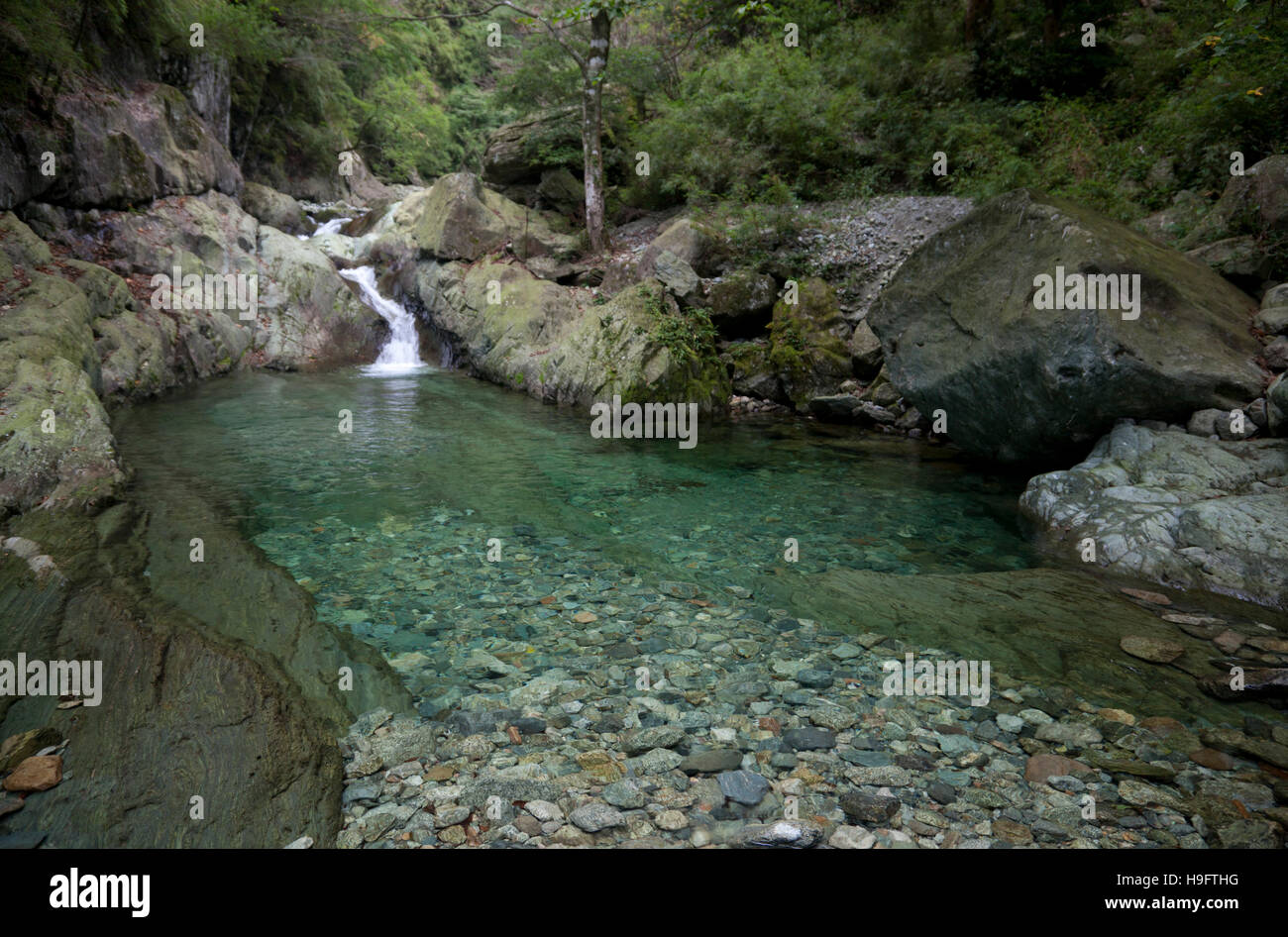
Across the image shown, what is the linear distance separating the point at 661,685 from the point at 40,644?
3630 mm

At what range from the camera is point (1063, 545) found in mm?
5762

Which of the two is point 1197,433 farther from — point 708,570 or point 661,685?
point 661,685

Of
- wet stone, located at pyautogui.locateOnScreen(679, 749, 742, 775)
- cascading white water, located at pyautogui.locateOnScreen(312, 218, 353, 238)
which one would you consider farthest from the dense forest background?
wet stone, located at pyautogui.locateOnScreen(679, 749, 742, 775)

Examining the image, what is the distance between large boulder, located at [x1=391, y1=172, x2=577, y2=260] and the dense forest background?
185 cm

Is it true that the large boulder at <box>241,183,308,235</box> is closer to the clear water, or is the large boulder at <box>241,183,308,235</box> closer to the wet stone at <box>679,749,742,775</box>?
the clear water

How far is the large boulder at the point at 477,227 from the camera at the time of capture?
15992 millimetres

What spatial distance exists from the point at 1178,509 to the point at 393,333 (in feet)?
55.4

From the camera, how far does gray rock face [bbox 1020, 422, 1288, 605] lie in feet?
15.5

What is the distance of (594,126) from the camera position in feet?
49.1

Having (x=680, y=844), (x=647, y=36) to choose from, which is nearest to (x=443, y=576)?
(x=680, y=844)

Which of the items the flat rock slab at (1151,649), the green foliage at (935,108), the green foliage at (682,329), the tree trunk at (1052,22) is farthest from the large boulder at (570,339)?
the tree trunk at (1052,22)

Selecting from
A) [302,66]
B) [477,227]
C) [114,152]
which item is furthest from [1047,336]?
[302,66]

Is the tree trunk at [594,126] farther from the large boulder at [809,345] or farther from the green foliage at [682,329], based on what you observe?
the large boulder at [809,345]

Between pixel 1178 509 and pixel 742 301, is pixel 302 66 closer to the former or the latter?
pixel 742 301
